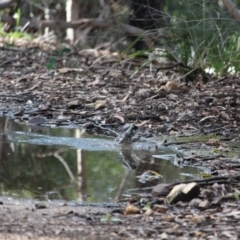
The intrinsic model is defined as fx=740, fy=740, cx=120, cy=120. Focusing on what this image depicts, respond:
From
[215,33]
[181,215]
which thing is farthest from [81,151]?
[215,33]

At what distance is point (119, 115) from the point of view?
24.8 ft

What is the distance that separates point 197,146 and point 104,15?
967 cm

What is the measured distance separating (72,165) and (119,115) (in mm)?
2060

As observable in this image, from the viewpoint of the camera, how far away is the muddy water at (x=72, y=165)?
480 centimetres

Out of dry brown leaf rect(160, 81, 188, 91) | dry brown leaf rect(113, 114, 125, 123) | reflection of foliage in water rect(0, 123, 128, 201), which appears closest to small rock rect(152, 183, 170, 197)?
reflection of foliage in water rect(0, 123, 128, 201)

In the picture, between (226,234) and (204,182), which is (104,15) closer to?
(204,182)

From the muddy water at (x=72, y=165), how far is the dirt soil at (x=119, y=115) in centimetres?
31

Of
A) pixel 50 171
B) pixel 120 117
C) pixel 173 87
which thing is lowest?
pixel 50 171

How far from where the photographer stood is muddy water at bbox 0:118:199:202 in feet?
15.8

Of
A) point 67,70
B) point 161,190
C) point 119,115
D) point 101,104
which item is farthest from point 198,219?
point 67,70

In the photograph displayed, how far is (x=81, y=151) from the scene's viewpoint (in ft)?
20.2

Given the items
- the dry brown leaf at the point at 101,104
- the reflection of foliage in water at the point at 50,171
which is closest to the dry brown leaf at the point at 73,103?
the dry brown leaf at the point at 101,104

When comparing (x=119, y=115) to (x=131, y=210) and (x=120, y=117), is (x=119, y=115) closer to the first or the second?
(x=120, y=117)

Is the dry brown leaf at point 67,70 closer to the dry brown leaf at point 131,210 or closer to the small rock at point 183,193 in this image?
the small rock at point 183,193
